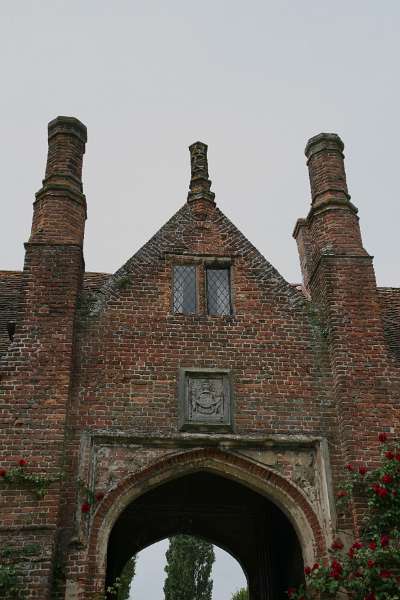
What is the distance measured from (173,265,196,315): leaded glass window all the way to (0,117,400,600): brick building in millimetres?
24

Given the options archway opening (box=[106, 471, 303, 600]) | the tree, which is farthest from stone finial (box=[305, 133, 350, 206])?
the tree

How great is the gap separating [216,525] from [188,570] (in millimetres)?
14651

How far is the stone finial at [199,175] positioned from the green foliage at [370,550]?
5.32m

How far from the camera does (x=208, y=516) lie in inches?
498

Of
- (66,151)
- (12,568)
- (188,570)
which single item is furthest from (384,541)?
(188,570)

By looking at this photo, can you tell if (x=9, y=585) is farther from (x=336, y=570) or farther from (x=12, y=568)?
(x=336, y=570)

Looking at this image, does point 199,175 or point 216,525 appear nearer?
point 199,175

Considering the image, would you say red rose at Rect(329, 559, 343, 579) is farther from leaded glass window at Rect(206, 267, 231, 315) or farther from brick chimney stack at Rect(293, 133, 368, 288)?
brick chimney stack at Rect(293, 133, 368, 288)

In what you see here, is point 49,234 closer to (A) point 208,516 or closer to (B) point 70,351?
(B) point 70,351

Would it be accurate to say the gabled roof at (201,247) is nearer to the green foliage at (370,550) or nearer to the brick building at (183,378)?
the brick building at (183,378)

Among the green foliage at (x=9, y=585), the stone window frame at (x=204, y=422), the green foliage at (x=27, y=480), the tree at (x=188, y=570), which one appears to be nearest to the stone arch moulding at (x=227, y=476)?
the stone window frame at (x=204, y=422)

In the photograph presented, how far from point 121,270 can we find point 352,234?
3810mm

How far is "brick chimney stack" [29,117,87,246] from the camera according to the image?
1055 cm

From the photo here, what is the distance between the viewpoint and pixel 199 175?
40.5ft
